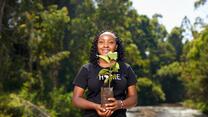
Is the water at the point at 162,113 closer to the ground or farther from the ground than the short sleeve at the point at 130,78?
closer to the ground

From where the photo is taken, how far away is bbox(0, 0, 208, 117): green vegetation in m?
19.9

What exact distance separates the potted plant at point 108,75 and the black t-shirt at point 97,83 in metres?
0.08

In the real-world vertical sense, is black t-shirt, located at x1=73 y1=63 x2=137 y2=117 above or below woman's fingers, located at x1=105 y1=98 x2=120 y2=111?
above

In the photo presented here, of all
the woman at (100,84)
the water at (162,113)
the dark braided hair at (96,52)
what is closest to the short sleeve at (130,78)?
the woman at (100,84)

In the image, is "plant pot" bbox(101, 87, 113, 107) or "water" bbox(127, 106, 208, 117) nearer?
"plant pot" bbox(101, 87, 113, 107)

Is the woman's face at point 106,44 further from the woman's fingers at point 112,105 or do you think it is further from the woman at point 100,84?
the woman's fingers at point 112,105

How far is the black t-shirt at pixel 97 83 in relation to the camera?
332 cm

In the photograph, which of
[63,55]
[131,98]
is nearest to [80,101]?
[131,98]

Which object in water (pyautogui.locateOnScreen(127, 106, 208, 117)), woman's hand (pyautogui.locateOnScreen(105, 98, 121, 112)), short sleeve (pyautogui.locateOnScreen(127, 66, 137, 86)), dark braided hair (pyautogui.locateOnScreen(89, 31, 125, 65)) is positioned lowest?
water (pyautogui.locateOnScreen(127, 106, 208, 117))

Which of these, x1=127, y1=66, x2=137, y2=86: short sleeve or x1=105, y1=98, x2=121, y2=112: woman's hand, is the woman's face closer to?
x1=127, y1=66, x2=137, y2=86: short sleeve

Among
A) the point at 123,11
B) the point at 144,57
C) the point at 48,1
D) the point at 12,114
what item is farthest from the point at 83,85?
the point at 144,57

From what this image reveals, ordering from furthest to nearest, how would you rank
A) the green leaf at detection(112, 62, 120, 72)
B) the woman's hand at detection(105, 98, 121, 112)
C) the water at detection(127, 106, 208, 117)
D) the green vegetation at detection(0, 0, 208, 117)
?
1. the water at detection(127, 106, 208, 117)
2. the green vegetation at detection(0, 0, 208, 117)
3. the green leaf at detection(112, 62, 120, 72)
4. the woman's hand at detection(105, 98, 121, 112)

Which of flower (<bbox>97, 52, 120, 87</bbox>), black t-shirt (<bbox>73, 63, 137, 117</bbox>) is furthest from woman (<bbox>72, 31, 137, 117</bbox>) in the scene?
flower (<bbox>97, 52, 120, 87</bbox>)

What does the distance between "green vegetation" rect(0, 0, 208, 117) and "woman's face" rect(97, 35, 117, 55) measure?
636 mm
